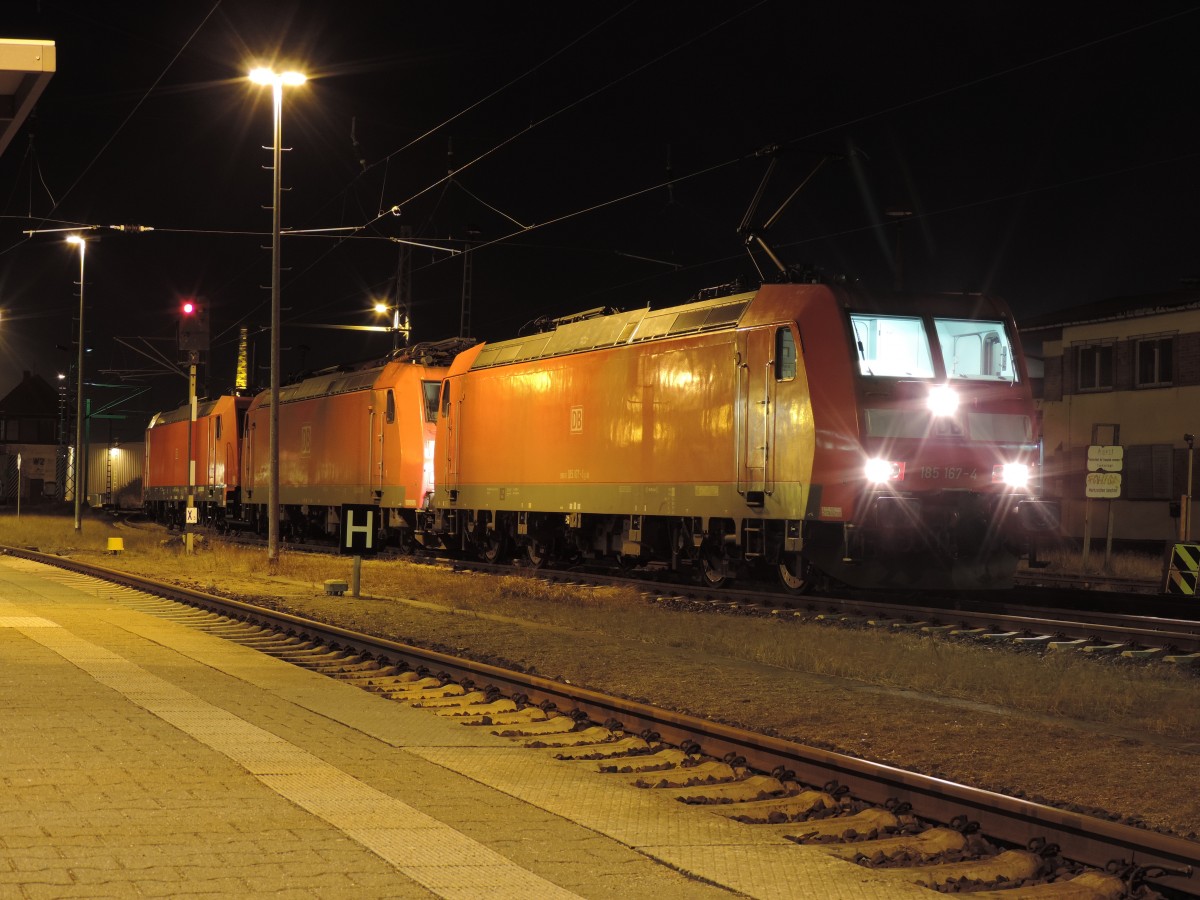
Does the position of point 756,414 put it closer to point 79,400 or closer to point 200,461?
point 79,400

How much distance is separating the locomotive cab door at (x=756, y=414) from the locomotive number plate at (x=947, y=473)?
1.90m

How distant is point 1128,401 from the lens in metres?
38.0

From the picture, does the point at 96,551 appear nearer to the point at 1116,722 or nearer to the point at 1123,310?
the point at 1123,310

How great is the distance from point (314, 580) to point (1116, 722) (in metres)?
17.2

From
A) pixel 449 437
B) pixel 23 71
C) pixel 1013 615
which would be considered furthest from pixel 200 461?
pixel 23 71

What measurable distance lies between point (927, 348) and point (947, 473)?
5.44 ft

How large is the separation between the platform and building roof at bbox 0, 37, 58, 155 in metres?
3.94

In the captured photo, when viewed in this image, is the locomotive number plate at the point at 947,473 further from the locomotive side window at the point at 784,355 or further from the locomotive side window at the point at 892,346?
the locomotive side window at the point at 784,355

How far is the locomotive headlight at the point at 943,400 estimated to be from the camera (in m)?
17.7

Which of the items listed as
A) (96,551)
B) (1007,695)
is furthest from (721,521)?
(96,551)

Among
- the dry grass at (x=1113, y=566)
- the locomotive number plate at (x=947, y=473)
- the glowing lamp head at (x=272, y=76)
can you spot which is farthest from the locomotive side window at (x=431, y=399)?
the locomotive number plate at (x=947, y=473)

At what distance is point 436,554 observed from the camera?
32.6m

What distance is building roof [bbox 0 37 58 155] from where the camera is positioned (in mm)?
8492

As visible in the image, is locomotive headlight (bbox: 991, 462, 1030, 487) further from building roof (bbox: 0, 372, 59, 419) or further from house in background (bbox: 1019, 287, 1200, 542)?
building roof (bbox: 0, 372, 59, 419)
